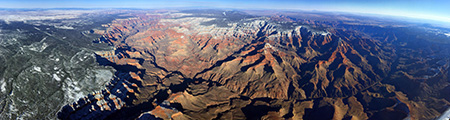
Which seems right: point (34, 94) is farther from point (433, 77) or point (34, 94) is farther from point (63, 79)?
point (433, 77)

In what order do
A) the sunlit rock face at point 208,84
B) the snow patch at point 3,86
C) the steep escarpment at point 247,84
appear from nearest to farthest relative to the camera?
the snow patch at point 3,86 < the sunlit rock face at point 208,84 < the steep escarpment at point 247,84

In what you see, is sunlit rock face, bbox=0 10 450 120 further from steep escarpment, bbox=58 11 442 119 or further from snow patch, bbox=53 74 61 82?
steep escarpment, bbox=58 11 442 119

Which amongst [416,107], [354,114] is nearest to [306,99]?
[354,114]

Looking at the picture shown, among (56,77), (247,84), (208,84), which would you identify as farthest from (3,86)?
(247,84)

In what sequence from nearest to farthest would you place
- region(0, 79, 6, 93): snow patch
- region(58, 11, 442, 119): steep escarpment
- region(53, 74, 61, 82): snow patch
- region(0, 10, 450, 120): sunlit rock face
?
region(0, 79, 6, 93): snow patch
region(0, 10, 450, 120): sunlit rock face
region(53, 74, 61, 82): snow patch
region(58, 11, 442, 119): steep escarpment

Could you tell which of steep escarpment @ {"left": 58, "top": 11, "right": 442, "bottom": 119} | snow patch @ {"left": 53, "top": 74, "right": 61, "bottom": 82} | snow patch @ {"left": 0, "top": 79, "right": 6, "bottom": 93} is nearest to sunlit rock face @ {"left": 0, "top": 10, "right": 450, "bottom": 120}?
snow patch @ {"left": 0, "top": 79, "right": 6, "bottom": 93}

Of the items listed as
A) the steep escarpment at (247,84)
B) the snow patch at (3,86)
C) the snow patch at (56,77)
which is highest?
the snow patch at (3,86)

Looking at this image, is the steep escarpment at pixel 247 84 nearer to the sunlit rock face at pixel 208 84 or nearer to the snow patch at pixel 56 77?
the sunlit rock face at pixel 208 84

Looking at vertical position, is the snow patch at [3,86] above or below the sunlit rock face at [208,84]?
above

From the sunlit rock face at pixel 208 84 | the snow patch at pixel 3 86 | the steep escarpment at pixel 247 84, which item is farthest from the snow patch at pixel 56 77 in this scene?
the steep escarpment at pixel 247 84
